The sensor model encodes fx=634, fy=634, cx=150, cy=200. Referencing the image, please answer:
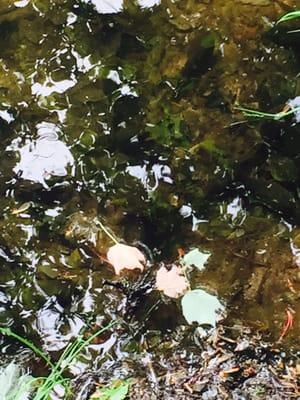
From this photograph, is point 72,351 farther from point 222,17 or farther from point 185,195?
point 222,17

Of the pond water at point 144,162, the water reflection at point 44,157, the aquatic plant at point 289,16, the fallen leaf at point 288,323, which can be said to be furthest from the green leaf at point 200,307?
the aquatic plant at point 289,16

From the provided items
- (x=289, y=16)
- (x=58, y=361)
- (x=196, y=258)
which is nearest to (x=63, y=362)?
(x=58, y=361)

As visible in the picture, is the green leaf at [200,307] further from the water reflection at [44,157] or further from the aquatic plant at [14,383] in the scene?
the water reflection at [44,157]

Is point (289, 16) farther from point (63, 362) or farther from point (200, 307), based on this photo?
point (63, 362)

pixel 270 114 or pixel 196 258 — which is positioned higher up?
pixel 270 114

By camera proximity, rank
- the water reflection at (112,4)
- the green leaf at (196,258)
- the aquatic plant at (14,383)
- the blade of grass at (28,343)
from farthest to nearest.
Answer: the water reflection at (112,4), the green leaf at (196,258), the blade of grass at (28,343), the aquatic plant at (14,383)

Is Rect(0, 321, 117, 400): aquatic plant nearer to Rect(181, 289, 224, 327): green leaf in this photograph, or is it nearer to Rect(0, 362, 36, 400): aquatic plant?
Rect(0, 362, 36, 400): aquatic plant

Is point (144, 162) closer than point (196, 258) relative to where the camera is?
No
